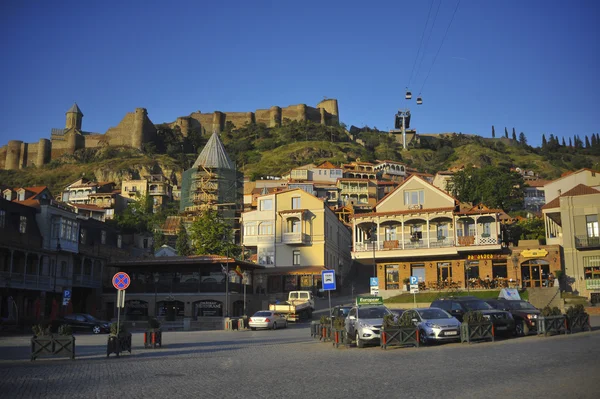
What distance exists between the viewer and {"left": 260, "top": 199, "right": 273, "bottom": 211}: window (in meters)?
61.4

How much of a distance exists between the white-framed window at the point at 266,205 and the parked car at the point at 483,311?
118 ft

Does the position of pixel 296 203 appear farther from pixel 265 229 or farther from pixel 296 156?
pixel 296 156

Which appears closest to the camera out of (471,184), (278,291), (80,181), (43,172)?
(278,291)

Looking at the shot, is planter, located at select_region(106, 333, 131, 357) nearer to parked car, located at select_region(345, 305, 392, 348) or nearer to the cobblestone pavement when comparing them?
the cobblestone pavement

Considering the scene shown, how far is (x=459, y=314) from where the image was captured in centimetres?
2511

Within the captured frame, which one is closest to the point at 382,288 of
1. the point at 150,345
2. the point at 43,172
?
the point at 150,345

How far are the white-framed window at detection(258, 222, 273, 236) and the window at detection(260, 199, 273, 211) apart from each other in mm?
1642

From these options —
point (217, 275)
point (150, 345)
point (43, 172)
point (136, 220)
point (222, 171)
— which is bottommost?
point (150, 345)

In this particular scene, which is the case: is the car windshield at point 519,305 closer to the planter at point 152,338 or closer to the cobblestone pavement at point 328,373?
the cobblestone pavement at point 328,373

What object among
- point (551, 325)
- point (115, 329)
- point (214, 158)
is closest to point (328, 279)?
point (551, 325)

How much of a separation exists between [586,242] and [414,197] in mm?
13994

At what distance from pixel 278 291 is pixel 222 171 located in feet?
171

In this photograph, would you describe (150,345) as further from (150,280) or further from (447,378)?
(150,280)

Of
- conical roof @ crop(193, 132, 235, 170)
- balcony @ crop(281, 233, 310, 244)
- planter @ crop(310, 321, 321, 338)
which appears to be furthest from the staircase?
conical roof @ crop(193, 132, 235, 170)
